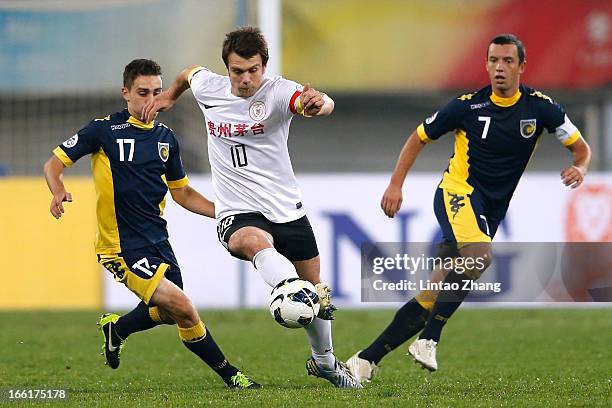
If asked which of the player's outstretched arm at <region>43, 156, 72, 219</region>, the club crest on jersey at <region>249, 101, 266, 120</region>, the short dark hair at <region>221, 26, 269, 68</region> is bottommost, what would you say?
the player's outstretched arm at <region>43, 156, 72, 219</region>

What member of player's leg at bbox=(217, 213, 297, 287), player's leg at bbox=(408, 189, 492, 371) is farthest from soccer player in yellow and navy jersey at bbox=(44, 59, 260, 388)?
player's leg at bbox=(408, 189, 492, 371)

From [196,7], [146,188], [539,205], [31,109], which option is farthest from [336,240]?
[146,188]

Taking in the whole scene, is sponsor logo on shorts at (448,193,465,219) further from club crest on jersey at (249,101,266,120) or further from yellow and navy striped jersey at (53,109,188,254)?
yellow and navy striped jersey at (53,109,188,254)

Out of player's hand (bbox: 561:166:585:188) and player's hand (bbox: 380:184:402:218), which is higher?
player's hand (bbox: 561:166:585:188)

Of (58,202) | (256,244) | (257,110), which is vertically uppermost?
(257,110)

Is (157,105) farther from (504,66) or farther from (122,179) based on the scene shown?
(504,66)

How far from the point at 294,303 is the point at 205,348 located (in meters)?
1.43

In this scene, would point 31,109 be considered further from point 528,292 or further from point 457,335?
point 528,292

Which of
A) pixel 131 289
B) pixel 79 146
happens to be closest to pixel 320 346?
pixel 131 289

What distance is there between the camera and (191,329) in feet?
28.5

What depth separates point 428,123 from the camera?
9.09 meters

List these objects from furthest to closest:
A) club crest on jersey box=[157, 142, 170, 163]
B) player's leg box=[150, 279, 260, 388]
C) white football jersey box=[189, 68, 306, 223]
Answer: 1. club crest on jersey box=[157, 142, 170, 163]
2. player's leg box=[150, 279, 260, 388]
3. white football jersey box=[189, 68, 306, 223]

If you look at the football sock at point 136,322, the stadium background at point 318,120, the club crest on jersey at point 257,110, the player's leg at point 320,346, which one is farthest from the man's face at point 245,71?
the stadium background at point 318,120

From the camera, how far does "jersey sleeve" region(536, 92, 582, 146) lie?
351 inches
